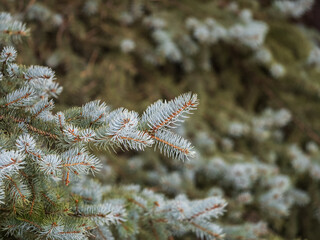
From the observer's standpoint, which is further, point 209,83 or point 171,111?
point 209,83

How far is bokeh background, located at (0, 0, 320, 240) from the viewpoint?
1840 mm

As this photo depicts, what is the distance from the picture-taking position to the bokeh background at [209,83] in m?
1.84

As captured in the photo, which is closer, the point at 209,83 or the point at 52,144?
the point at 52,144

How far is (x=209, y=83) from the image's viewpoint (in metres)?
2.43

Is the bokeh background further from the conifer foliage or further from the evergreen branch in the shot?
the evergreen branch

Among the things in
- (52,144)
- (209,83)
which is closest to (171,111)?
(52,144)

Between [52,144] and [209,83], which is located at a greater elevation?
[209,83]

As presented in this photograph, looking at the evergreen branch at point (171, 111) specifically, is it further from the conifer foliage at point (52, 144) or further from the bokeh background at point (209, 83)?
the bokeh background at point (209, 83)

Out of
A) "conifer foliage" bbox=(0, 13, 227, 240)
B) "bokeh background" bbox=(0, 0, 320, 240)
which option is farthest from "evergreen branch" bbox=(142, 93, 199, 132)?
"bokeh background" bbox=(0, 0, 320, 240)

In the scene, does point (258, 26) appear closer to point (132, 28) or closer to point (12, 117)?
point (132, 28)

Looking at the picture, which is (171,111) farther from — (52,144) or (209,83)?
(209,83)

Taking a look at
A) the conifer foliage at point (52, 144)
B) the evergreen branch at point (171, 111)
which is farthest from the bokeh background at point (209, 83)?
the evergreen branch at point (171, 111)

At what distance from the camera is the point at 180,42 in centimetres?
217

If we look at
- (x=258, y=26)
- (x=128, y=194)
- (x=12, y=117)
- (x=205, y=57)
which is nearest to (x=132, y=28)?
(x=205, y=57)
